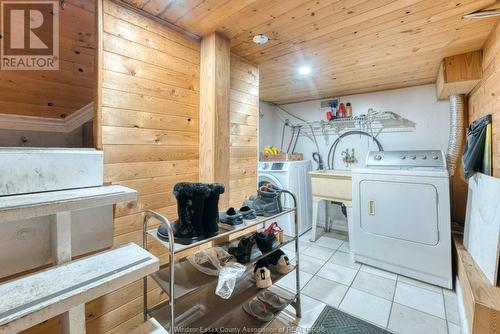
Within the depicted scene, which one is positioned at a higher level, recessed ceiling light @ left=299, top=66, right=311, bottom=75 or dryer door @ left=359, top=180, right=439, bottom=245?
recessed ceiling light @ left=299, top=66, right=311, bottom=75

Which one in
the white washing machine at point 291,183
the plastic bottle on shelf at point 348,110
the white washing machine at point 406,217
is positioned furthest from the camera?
the plastic bottle on shelf at point 348,110

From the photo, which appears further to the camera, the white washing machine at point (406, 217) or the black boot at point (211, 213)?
the white washing machine at point (406, 217)

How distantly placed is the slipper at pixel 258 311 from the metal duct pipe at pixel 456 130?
7.85 ft

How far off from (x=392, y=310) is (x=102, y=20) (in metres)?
2.81

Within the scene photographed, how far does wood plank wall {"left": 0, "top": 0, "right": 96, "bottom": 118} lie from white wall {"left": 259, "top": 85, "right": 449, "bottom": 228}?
8.54 ft

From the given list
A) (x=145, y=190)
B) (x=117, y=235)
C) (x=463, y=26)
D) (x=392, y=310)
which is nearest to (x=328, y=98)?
(x=463, y=26)

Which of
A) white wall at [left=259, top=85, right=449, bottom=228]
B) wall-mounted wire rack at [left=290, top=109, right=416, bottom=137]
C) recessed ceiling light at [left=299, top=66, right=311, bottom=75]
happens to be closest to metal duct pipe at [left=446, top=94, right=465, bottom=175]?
white wall at [left=259, top=85, right=449, bottom=228]

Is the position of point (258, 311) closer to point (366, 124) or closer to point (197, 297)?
point (197, 297)

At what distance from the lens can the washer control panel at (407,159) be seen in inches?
94.8

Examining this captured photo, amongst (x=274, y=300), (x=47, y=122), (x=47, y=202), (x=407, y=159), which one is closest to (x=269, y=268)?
(x=274, y=300)

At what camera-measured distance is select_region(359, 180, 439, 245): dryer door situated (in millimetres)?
2094

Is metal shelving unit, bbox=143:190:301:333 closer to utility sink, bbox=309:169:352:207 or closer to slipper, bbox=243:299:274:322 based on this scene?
slipper, bbox=243:299:274:322

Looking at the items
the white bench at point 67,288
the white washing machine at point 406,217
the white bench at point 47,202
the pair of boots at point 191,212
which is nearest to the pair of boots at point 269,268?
the pair of boots at point 191,212

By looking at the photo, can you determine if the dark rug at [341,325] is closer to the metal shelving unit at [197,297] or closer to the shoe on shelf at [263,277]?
the metal shelving unit at [197,297]
